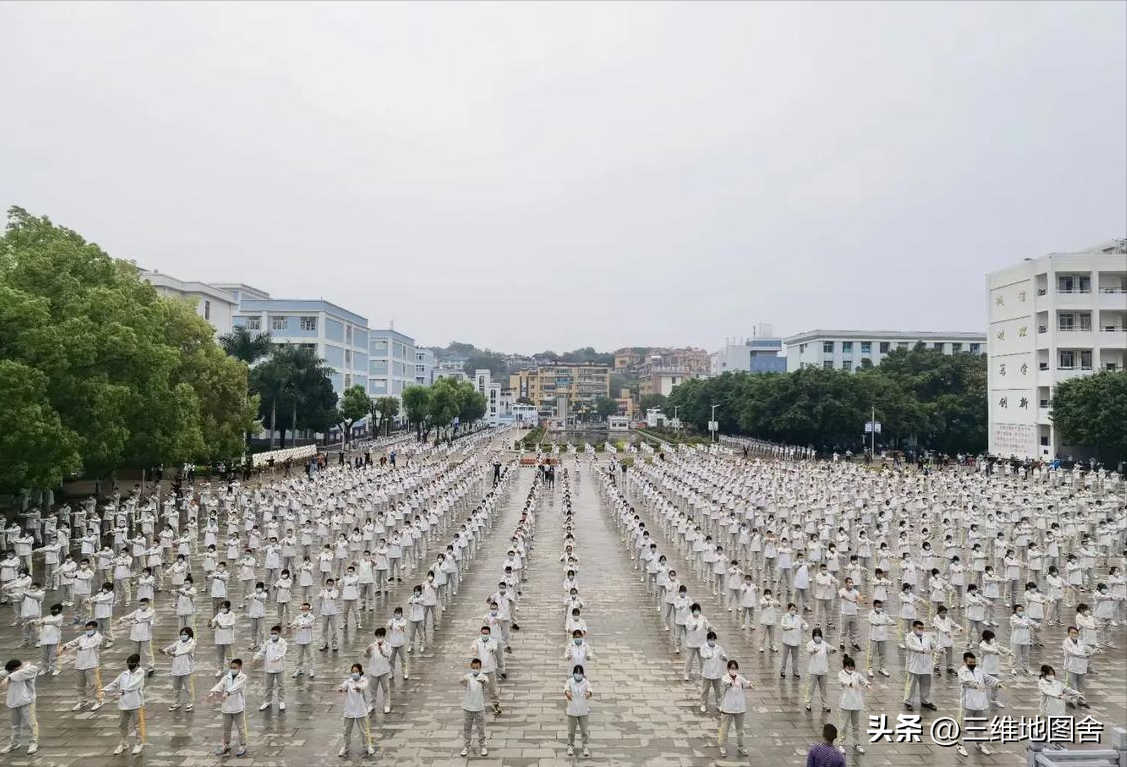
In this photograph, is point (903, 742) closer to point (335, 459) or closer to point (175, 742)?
point (175, 742)

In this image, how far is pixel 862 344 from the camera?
74500mm

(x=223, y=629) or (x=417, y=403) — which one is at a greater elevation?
(x=417, y=403)

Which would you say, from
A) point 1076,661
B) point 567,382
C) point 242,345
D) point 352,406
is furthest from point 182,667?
point 567,382

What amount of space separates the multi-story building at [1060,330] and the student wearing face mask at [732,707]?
39.0 meters

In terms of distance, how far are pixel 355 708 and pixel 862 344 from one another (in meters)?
74.9

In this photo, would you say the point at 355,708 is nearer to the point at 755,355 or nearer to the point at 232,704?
the point at 232,704

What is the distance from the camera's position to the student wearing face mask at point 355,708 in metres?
7.78

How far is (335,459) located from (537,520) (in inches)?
1068

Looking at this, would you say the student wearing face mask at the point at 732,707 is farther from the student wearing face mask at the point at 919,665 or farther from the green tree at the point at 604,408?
the green tree at the point at 604,408

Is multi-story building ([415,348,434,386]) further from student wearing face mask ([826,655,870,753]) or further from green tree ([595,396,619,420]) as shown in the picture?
student wearing face mask ([826,655,870,753])

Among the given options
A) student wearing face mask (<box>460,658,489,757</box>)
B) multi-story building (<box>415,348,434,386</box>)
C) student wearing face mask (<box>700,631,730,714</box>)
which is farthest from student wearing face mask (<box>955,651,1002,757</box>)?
multi-story building (<box>415,348,434,386</box>)

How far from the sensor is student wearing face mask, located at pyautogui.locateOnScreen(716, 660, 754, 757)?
25.8 feet

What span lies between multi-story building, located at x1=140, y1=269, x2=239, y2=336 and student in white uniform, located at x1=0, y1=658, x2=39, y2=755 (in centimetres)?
3476

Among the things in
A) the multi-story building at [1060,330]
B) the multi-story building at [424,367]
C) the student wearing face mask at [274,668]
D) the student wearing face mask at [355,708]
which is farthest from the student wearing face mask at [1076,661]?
the multi-story building at [424,367]
